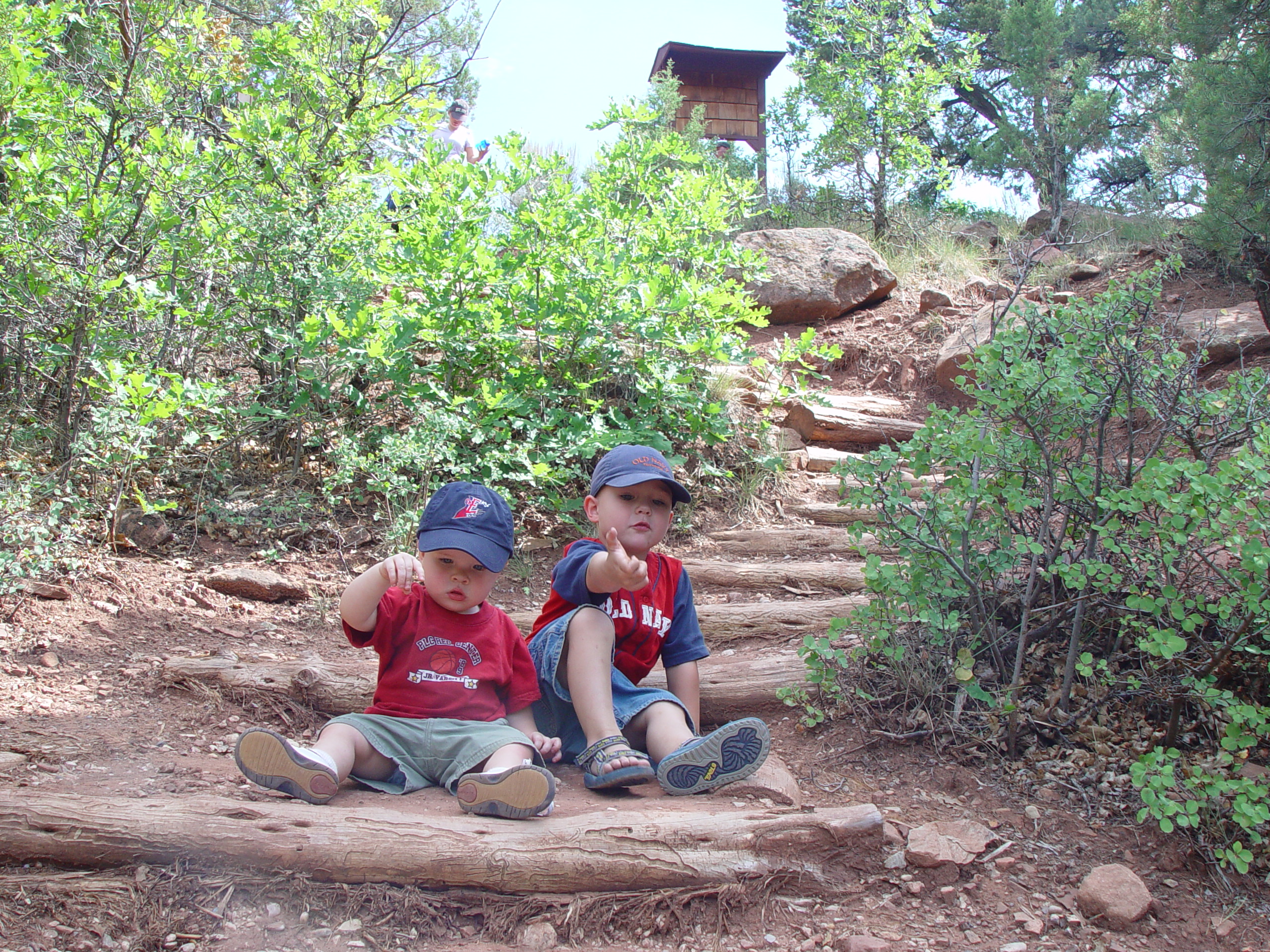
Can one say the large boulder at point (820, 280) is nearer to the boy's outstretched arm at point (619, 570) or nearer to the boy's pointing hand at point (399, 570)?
the boy's outstretched arm at point (619, 570)

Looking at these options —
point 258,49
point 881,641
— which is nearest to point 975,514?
point 881,641

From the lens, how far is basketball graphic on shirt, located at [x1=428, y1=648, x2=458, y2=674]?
7.91 feet

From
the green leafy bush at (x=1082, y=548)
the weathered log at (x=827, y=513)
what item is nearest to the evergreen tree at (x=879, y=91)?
the weathered log at (x=827, y=513)

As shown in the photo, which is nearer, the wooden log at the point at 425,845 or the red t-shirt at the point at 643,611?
the wooden log at the point at 425,845

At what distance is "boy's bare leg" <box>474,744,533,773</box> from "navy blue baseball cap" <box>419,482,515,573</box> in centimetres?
46

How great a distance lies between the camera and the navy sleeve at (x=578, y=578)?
2.48 meters

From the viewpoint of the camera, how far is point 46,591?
11.4ft

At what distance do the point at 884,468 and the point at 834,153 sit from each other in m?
9.12

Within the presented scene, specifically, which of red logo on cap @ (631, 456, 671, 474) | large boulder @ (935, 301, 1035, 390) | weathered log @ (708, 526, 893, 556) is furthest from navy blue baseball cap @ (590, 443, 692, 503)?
large boulder @ (935, 301, 1035, 390)

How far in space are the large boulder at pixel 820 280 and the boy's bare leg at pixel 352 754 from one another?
676 cm

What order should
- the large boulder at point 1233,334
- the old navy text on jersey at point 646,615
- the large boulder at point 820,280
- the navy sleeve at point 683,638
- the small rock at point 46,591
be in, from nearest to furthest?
the old navy text on jersey at point 646,615, the navy sleeve at point 683,638, the small rock at point 46,591, the large boulder at point 1233,334, the large boulder at point 820,280

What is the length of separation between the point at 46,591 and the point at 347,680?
1.43 m

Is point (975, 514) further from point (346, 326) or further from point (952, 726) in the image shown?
point (346, 326)

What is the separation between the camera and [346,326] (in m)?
4.20
